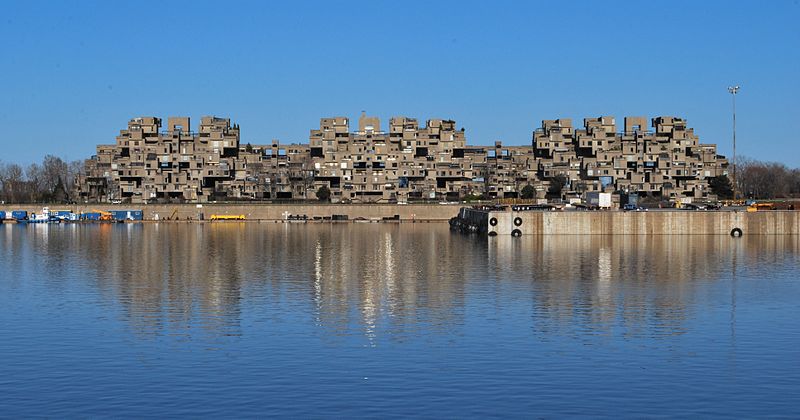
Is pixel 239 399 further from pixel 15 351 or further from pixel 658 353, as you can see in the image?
pixel 658 353

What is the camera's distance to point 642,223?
12112 centimetres

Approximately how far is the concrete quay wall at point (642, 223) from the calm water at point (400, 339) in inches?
1798

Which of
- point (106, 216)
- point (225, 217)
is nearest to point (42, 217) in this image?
point (106, 216)

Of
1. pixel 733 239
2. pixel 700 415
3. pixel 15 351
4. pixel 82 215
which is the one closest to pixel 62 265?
pixel 15 351

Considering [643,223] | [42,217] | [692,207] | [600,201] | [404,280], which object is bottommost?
[404,280]

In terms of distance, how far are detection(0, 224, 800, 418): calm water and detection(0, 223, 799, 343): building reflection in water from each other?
24 cm

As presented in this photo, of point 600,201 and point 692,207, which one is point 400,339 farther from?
point 692,207

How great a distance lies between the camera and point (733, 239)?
371 ft

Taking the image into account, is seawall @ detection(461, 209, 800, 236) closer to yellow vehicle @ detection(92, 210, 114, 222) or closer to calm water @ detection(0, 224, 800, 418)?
calm water @ detection(0, 224, 800, 418)

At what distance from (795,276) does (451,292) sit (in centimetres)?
2507

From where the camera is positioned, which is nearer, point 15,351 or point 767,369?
point 767,369

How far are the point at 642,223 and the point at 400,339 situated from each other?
88446 millimetres

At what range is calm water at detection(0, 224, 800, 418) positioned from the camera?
27.5 m

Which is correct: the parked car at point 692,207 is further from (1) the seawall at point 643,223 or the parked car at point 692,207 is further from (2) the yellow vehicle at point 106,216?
(2) the yellow vehicle at point 106,216
